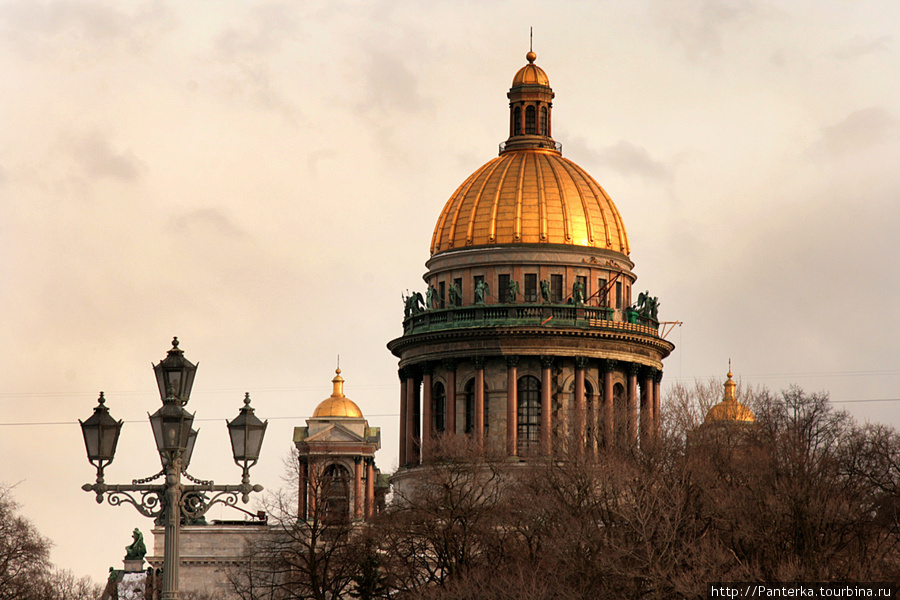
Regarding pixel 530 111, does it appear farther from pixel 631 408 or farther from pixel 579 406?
pixel 631 408

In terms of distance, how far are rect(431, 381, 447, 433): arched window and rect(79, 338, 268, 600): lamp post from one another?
220ft

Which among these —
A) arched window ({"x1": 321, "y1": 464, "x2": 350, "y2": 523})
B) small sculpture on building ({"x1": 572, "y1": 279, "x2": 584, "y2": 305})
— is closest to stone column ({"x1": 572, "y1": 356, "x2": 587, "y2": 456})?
small sculpture on building ({"x1": 572, "y1": 279, "x2": 584, "y2": 305})

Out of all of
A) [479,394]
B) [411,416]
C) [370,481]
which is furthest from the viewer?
[411,416]

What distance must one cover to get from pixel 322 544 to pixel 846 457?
22771mm

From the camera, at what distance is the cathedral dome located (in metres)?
101

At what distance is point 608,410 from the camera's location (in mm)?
88250

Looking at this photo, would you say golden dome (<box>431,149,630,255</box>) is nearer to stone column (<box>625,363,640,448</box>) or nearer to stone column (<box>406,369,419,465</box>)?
stone column (<box>625,363,640,448</box>)

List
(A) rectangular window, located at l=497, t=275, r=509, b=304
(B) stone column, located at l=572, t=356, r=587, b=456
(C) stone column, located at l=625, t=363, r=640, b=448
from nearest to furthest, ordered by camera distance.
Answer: (B) stone column, located at l=572, t=356, r=587, b=456 → (C) stone column, located at l=625, t=363, r=640, b=448 → (A) rectangular window, located at l=497, t=275, r=509, b=304

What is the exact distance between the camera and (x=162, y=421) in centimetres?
3372

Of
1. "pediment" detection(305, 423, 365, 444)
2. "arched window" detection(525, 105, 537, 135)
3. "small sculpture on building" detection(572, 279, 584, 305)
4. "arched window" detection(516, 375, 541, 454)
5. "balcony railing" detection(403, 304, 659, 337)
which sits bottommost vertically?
"pediment" detection(305, 423, 365, 444)

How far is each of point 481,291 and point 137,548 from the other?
27.6m

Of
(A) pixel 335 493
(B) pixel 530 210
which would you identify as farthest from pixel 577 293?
(A) pixel 335 493

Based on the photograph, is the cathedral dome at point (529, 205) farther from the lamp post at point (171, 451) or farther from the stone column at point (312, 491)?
the lamp post at point (171, 451)

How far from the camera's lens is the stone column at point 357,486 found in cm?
9519
